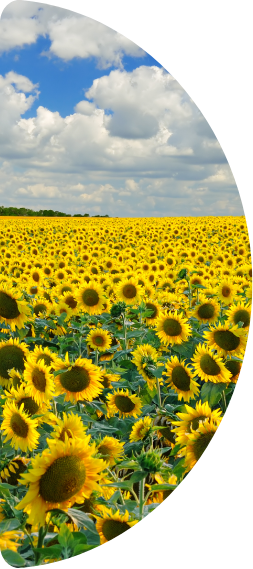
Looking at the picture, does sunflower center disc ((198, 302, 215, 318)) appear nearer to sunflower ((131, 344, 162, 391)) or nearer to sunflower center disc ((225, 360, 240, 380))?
sunflower ((131, 344, 162, 391))

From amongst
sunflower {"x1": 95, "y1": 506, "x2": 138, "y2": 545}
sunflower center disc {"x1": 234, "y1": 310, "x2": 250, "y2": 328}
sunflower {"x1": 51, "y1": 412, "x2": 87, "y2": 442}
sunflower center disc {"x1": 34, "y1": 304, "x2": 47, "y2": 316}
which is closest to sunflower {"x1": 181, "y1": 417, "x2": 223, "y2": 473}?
sunflower {"x1": 95, "y1": 506, "x2": 138, "y2": 545}

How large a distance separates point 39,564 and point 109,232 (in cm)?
1636

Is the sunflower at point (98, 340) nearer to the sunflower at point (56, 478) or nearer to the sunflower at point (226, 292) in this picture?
the sunflower at point (226, 292)

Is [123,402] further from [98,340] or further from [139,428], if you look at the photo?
[98,340]

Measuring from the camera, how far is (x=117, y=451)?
2.49 m

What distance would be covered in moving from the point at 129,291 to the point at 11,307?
7.28 ft

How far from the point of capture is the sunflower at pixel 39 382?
2523 millimetres

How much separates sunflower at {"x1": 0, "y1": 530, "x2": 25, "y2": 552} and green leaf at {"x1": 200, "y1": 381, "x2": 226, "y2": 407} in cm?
156

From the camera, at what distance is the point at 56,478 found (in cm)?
148

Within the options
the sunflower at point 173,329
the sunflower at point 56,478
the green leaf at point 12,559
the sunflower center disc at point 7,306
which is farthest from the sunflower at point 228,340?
the green leaf at point 12,559

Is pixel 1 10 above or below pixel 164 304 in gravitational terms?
above

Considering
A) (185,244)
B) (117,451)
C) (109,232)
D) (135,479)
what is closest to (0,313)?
(117,451)

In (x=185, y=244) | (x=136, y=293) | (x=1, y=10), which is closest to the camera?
(x=1, y=10)

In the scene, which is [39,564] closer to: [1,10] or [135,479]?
[135,479]
